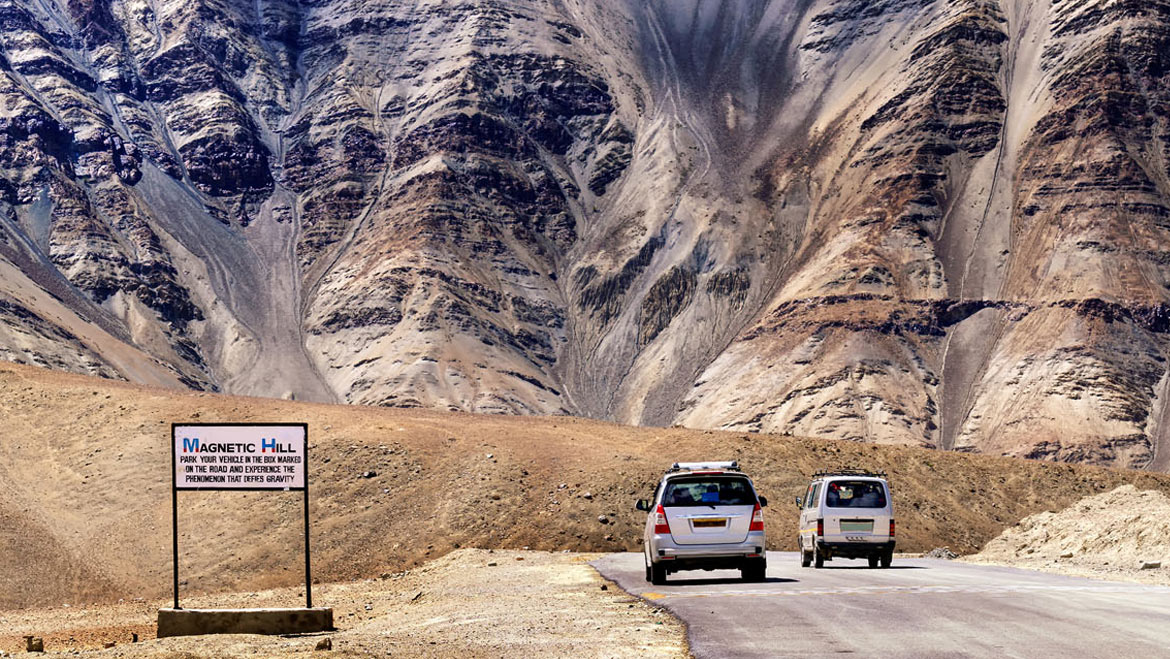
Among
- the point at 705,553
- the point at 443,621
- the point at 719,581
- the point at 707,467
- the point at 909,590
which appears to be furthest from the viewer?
the point at 719,581

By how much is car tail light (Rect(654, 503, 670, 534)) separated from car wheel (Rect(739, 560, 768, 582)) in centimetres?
153

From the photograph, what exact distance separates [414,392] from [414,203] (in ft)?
110

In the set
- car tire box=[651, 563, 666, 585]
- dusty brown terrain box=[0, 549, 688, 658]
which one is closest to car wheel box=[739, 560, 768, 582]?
car tire box=[651, 563, 666, 585]

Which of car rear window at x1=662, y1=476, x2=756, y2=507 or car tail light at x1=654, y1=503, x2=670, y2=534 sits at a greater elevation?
car rear window at x1=662, y1=476, x2=756, y2=507

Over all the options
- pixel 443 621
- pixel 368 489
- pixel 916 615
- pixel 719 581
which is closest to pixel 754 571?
pixel 719 581

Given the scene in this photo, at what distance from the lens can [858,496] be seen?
3200cm

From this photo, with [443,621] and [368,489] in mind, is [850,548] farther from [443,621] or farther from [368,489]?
[368,489]

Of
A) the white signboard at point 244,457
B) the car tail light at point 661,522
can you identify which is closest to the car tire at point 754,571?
the car tail light at point 661,522

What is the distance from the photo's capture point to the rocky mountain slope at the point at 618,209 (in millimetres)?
116875

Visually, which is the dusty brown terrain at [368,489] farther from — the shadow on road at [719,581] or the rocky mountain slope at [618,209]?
the rocky mountain slope at [618,209]

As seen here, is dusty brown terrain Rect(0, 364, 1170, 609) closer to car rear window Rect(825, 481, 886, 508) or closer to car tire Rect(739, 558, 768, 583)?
car rear window Rect(825, 481, 886, 508)

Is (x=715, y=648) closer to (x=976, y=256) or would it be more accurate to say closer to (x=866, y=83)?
(x=976, y=256)

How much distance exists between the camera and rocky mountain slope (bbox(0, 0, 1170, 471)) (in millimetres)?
116875

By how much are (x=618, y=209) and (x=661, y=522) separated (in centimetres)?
12783
